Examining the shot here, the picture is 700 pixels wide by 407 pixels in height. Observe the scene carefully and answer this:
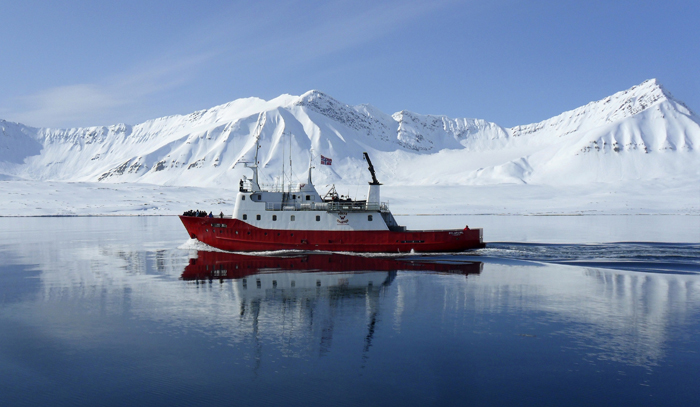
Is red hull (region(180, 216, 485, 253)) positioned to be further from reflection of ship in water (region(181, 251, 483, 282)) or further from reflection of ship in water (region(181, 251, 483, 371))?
reflection of ship in water (region(181, 251, 483, 371))

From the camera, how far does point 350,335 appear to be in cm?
1625

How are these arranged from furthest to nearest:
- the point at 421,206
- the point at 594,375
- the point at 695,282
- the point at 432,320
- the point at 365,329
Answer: the point at 421,206 → the point at 695,282 → the point at 432,320 → the point at 365,329 → the point at 594,375

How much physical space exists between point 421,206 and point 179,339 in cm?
12160

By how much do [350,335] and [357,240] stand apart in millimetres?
20226

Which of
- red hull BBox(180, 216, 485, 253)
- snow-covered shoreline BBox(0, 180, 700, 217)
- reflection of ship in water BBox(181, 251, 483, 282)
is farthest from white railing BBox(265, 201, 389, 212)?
snow-covered shoreline BBox(0, 180, 700, 217)

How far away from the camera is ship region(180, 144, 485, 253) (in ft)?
119

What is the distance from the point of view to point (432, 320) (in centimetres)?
1814

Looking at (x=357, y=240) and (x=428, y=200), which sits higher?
(x=428, y=200)

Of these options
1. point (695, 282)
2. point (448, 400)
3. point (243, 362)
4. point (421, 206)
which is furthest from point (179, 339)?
point (421, 206)

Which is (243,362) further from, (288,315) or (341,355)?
(288,315)

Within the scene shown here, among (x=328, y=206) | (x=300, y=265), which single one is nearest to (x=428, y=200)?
(x=328, y=206)

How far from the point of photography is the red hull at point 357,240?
36.4m

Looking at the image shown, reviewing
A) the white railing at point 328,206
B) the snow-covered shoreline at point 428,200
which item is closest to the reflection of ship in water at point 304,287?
the white railing at point 328,206

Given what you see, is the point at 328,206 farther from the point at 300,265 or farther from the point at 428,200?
the point at 428,200
